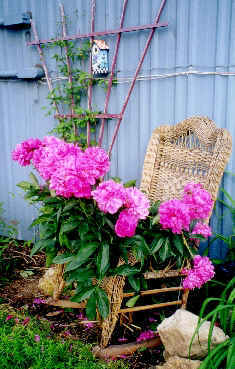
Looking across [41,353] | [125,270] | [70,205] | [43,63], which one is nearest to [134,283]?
[125,270]

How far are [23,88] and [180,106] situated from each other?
1.72 meters

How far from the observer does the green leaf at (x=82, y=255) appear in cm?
208

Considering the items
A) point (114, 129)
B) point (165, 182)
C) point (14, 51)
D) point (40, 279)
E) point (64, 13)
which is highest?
point (64, 13)

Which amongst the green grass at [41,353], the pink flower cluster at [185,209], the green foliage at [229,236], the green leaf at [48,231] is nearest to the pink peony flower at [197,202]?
the pink flower cluster at [185,209]

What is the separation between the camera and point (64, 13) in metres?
3.49

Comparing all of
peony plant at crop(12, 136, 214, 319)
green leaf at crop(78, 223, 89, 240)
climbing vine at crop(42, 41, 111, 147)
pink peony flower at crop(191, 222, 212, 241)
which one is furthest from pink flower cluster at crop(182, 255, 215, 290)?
climbing vine at crop(42, 41, 111, 147)

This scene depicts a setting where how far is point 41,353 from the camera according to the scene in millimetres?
2275

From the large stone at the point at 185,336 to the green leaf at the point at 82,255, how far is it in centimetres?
61

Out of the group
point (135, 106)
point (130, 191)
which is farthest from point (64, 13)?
point (130, 191)

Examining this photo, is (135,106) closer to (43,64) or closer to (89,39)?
(89,39)

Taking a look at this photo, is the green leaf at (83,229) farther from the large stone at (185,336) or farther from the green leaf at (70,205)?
the large stone at (185,336)

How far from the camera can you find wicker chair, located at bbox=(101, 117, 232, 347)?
2543 millimetres

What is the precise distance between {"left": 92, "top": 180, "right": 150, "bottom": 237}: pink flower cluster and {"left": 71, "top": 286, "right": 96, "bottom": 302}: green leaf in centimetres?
42

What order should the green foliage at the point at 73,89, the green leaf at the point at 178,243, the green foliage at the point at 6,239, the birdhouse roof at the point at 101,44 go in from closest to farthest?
the green leaf at the point at 178,243 < the birdhouse roof at the point at 101,44 < the green foliage at the point at 73,89 < the green foliage at the point at 6,239
